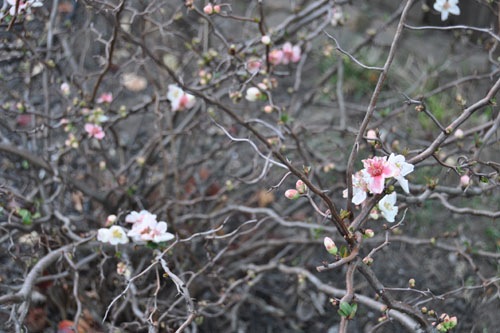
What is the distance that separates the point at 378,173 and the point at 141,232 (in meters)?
0.65

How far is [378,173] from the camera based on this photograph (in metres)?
1.20

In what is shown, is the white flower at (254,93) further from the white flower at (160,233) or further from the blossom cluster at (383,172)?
the blossom cluster at (383,172)

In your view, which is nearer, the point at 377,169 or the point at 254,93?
the point at 377,169

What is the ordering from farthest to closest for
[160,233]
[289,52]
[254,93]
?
[289,52] → [254,93] → [160,233]

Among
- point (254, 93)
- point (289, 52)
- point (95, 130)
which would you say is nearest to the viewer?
point (254, 93)

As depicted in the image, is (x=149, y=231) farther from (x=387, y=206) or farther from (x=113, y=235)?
(x=387, y=206)

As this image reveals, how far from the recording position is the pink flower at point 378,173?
1193 millimetres

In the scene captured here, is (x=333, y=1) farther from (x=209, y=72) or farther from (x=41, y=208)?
(x=41, y=208)

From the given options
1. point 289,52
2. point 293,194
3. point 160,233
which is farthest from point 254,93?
point 293,194

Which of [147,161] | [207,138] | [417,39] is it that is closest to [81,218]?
[147,161]

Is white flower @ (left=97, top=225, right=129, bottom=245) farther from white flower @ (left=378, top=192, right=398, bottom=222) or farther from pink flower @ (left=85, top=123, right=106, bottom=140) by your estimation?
white flower @ (left=378, top=192, right=398, bottom=222)

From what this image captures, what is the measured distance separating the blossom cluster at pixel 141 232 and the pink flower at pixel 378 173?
1.83 ft

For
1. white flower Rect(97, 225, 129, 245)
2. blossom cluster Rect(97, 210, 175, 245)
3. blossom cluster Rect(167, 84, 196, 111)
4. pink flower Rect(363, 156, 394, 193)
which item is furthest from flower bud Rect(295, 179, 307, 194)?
blossom cluster Rect(167, 84, 196, 111)

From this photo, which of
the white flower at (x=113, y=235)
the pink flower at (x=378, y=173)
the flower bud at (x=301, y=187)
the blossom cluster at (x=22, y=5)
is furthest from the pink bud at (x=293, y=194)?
the blossom cluster at (x=22, y=5)
